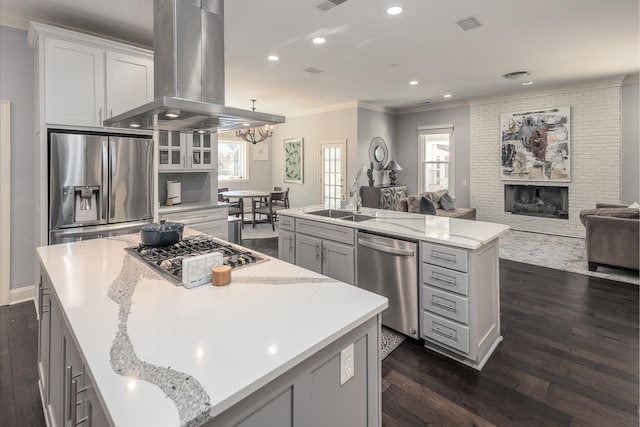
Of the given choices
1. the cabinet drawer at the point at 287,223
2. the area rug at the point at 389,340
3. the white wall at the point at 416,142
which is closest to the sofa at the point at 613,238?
the area rug at the point at 389,340

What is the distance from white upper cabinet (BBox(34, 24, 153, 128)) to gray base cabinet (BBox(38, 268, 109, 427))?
6.10 ft

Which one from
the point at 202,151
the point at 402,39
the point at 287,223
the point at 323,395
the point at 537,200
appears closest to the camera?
the point at 323,395

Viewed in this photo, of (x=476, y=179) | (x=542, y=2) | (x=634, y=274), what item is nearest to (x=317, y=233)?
(x=542, y=2)

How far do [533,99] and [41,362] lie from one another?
8200mm

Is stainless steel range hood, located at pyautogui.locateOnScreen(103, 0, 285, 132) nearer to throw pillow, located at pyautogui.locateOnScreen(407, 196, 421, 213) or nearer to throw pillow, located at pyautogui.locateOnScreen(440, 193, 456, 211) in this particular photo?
throw pillow, located at pyautogui.locateOnScreen(407, 196, 421, 213)

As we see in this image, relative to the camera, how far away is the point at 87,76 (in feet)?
10.3

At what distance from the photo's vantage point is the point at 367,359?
4.28ft

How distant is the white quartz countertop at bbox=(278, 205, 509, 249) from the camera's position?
7.92ft

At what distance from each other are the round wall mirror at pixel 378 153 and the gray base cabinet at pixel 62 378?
276 inches

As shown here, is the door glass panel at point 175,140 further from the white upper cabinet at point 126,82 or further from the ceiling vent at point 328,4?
the ceiling vent at point 328,4

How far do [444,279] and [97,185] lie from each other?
3.19m

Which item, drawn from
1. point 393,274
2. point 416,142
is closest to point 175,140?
point 393,274

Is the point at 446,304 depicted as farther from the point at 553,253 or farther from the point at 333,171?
the point at 333,171

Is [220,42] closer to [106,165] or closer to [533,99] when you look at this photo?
[106,165]
